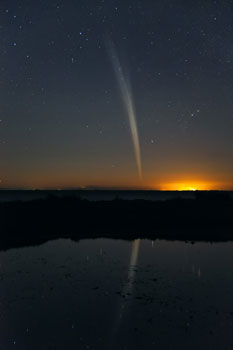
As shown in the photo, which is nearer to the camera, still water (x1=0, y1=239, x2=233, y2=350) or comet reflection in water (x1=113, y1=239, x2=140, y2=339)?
still water (x1=0, y1=239, x2=233, y2=350)

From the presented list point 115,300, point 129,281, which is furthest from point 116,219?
point 115,300

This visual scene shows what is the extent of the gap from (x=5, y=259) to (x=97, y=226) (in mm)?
16637

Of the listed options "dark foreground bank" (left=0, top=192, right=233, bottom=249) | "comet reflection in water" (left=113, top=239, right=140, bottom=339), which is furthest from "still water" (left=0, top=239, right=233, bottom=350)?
"dark foreground bank" (left=0, top=192, right=233, bottom=249)

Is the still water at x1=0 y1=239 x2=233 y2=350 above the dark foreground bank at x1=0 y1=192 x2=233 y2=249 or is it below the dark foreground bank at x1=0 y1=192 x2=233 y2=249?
below

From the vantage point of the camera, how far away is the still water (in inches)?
476

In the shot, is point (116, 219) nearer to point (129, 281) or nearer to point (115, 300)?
point (129, 281)

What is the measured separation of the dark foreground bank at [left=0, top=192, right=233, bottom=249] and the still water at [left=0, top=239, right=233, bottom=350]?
862 cm

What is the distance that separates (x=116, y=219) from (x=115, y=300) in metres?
26.5

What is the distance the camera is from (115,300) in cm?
1589

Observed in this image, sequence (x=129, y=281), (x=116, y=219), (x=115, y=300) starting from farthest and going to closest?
(x=116, y=219) → (x=129, y=281) → (x=115, y=300)

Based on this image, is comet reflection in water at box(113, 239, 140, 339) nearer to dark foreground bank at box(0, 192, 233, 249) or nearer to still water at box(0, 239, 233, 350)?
still water at box(0, 239, 233, 350)

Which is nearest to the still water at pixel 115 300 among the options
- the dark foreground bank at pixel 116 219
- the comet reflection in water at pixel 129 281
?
the comet reflection in water at pixel 129 281

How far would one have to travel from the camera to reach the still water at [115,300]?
12.1 meters

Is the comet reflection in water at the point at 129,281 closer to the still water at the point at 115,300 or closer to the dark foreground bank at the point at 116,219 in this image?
the still water at the point at 115,300
